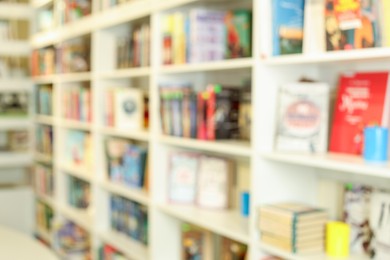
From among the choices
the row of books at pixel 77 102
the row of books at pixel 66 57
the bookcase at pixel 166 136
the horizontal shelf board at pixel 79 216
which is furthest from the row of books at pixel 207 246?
the row of books at pixel 66 57

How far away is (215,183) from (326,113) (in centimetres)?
75

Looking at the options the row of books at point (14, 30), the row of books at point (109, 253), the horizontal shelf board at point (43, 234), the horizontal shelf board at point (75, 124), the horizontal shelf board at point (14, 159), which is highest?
the row of books at point (14, 30)

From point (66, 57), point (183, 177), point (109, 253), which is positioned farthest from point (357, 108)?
point (66, 57)

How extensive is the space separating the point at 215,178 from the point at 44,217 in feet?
8.48

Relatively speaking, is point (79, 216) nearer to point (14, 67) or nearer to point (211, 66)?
point (14, 67)

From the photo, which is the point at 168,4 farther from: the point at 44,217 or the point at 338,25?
the point at 44,217

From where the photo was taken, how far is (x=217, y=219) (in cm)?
242

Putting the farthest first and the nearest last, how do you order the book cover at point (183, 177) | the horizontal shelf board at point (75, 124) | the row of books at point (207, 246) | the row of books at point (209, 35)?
the horizontal shelf board at point (75, 124)
the book cover at point (183, 177)
the row of books at point (207, 246)
the row of books at point (209, 35)

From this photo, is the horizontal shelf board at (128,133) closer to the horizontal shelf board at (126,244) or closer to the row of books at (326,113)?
the horizontal shelf board at (126,244)

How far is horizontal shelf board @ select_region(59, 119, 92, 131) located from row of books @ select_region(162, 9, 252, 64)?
1182 millimetres

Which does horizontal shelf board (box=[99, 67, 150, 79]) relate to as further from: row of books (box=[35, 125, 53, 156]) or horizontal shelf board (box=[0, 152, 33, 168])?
horizontal shelf board (box=[0, 152, 33, 168])

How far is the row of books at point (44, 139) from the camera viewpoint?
446cm

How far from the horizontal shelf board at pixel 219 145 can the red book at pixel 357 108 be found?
1.16ft

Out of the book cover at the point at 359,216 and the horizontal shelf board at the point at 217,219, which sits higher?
the book cover at the point at 359,216
